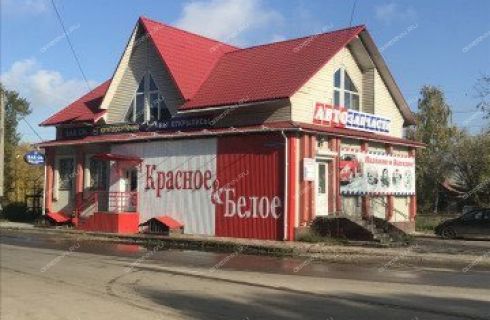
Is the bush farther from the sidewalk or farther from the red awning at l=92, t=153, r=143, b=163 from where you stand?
the sidewalk

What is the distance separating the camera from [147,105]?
94.3 ft

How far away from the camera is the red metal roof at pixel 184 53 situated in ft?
89.6

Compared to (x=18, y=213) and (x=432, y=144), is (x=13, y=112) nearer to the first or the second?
(x=18, y=213)

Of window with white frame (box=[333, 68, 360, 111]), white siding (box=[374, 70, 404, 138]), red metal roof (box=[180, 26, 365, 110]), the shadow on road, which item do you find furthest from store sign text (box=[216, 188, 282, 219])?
the shadow on road

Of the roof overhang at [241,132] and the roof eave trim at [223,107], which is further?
the roof eave trim at [223,107]

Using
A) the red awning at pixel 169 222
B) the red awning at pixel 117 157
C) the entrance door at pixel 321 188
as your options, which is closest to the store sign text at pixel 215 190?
the red awning at pixel 117 157

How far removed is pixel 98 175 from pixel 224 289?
19147mm

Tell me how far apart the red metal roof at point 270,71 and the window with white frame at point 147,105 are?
2.11m

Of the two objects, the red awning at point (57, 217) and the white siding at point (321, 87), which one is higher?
the white siding at point (321, 87)

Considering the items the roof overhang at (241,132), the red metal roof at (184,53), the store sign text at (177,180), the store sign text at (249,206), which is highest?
the red metal roof at (184,53)

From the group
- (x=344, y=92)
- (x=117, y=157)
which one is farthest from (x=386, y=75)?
(x=117, y=157)

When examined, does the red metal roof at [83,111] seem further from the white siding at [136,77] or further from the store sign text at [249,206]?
the store sign text at [249,206]

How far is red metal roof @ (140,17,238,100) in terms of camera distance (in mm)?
27312

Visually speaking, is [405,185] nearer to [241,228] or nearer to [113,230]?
[241,228]
